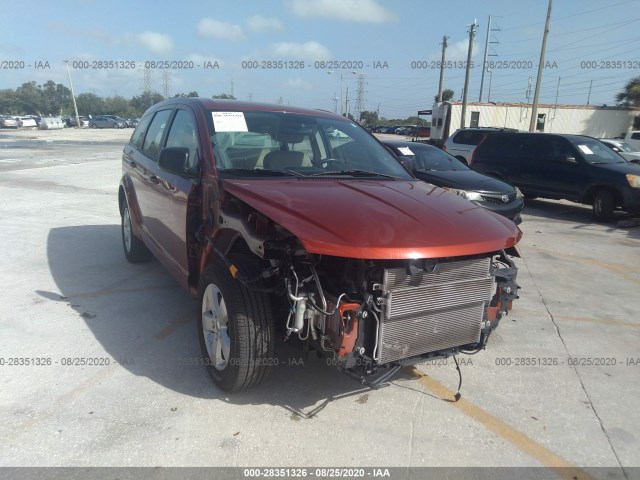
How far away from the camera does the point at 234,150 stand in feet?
11.9

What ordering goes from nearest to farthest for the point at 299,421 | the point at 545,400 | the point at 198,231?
the point at 299,421, the point at 545,400, the point at 198,231

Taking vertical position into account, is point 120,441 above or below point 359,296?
below

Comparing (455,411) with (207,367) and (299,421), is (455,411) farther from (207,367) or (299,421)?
(207,367)

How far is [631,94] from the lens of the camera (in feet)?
135

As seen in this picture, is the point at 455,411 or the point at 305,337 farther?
the point at 455,411

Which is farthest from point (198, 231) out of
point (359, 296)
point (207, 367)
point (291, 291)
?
point (359, 296)

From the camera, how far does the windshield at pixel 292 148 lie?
358 cm

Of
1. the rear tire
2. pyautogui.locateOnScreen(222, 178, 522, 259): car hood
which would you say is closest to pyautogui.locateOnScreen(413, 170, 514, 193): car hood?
the rear tire

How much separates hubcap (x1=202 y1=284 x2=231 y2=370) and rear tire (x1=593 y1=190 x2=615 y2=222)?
9.32m

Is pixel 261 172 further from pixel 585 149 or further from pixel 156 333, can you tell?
pixel 585 149

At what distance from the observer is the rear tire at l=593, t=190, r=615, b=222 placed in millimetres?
9820

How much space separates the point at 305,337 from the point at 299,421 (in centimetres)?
58

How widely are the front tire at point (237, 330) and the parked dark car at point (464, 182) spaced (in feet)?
16.4

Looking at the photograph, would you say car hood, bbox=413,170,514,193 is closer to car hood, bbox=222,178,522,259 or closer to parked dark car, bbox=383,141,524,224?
parked dark car, bbox=383,141,524,224
